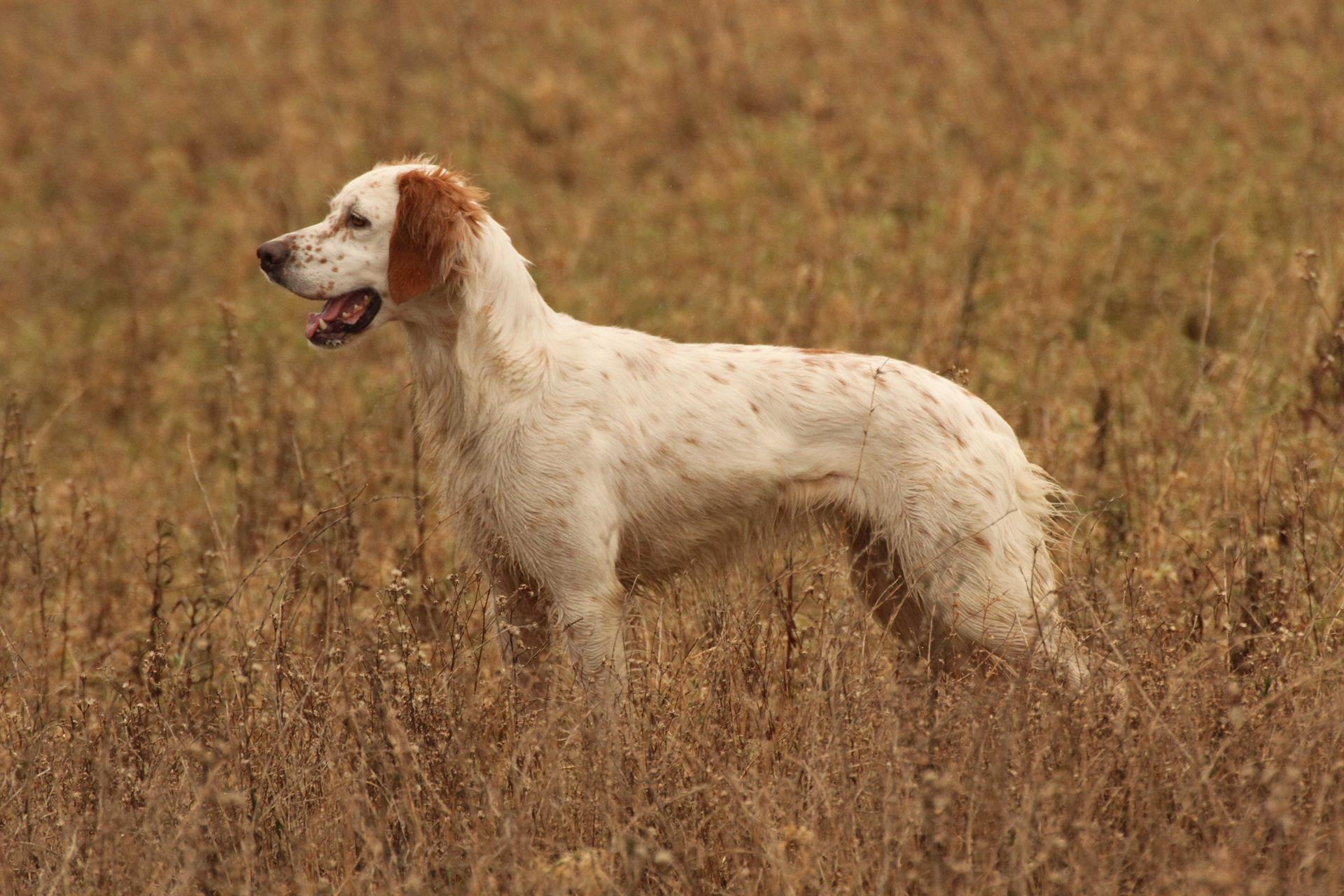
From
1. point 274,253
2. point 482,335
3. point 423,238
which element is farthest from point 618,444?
point 274,253

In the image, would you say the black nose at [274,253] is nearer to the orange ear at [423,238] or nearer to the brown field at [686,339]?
the orange ear at [423,238]

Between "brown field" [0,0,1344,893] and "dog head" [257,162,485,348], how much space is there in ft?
2.25

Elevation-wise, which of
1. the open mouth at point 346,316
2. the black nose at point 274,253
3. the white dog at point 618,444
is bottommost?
the white dog at point 618,444

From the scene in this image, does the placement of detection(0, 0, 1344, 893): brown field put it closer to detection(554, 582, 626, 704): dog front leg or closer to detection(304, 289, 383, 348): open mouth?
detection(554, 582, 626, 704): dog front leg

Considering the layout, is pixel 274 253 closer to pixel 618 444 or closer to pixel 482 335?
pixel 482 335

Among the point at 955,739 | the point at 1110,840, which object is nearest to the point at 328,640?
the point at 955,739

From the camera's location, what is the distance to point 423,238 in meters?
3.77

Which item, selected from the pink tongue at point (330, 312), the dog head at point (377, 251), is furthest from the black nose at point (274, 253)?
the pink tongue at point (330, 312)

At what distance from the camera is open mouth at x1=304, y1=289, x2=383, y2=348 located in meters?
3.87

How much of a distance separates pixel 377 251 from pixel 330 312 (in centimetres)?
21

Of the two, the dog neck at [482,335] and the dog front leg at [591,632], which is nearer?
the dog front leg at [591,632]

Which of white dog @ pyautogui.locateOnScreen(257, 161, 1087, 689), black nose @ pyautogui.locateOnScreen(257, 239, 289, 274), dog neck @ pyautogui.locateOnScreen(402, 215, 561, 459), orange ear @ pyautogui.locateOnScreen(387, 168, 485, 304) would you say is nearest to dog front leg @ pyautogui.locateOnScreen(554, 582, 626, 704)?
white dog @ pyautogui.locateOnScreen(257, 161, 1087, 689)

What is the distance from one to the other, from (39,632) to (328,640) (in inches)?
61.1

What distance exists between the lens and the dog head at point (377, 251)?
379 cm
